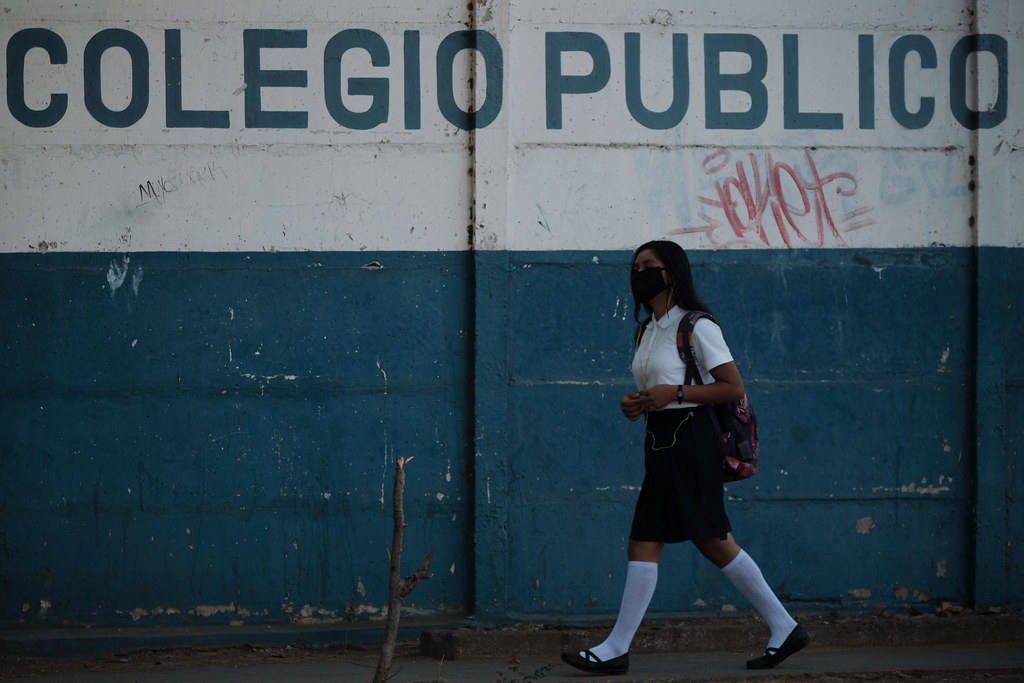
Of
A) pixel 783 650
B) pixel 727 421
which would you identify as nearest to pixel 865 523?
pixel 783 650

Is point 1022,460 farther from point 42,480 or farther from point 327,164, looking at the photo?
point 42,480

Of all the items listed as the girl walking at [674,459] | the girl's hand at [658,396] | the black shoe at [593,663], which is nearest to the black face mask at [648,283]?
the girl walking at [674,459]

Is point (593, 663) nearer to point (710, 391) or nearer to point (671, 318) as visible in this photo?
point (710, 391)

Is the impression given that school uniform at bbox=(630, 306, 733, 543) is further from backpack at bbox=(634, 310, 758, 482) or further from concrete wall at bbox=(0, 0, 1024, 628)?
concrete wall at bbox=(0, 0, 1024, 628)

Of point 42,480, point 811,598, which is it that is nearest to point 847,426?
point 811,598

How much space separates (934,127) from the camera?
5.73 metres

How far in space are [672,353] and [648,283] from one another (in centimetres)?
30

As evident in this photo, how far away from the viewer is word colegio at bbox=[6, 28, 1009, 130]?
18.0 ft

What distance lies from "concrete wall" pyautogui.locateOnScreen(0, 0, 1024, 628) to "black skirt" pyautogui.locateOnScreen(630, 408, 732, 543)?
1.10 metres

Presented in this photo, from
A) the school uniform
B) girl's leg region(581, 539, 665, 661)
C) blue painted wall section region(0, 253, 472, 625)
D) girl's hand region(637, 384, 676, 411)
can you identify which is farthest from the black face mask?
blue painted wall section region(0, 253, 472, 625)

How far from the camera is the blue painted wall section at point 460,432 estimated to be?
5465mm

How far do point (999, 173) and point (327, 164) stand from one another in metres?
3.36

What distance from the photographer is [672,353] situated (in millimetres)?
4531

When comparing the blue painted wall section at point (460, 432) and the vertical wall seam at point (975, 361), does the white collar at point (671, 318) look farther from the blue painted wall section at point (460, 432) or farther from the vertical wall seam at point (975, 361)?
the vertical wall seam at point (975, 361)
